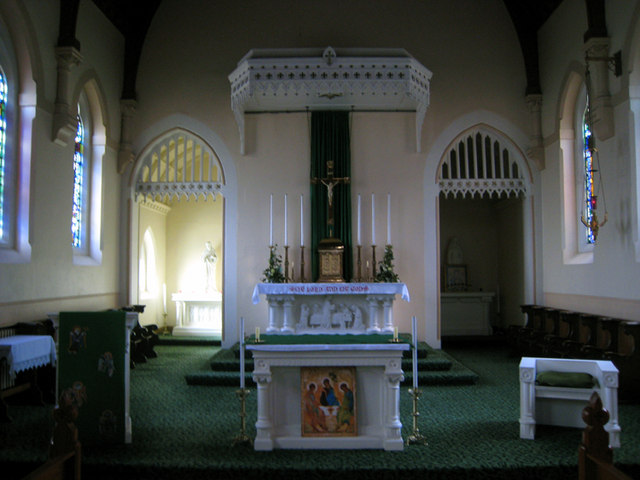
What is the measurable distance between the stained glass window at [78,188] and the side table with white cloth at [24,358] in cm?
316

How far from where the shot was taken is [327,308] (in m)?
9.02

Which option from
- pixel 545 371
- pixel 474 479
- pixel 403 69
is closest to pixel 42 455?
pixel 474 479

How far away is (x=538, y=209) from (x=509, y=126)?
→ 1651mm

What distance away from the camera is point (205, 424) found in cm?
551

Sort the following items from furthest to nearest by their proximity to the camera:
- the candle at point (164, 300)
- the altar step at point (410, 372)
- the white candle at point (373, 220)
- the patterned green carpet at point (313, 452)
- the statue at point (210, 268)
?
the candle at point (164, 300) < the statue at point (210, 268) < the white candle at point (373, 220) < the altar step at point (410, 372) < the patterned green carpet at point (313, 452)

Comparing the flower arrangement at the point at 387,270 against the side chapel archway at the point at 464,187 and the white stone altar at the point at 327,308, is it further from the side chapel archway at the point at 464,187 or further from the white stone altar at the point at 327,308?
the side chapel archway at the point at 464,187

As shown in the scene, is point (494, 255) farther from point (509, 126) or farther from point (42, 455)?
point (42, 455)

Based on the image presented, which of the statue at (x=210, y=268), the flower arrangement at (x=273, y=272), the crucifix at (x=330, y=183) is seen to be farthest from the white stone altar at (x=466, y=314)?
the statue at (x=210, y=268)

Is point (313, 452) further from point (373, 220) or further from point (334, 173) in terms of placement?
point (334, 173)

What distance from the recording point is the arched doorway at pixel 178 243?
34.4 ft

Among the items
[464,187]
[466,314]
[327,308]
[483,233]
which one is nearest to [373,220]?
[327,308]

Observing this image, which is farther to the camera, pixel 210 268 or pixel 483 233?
pixel 483 233

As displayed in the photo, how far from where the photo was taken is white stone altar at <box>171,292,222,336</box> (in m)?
12.3

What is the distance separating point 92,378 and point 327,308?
4.69 metres
